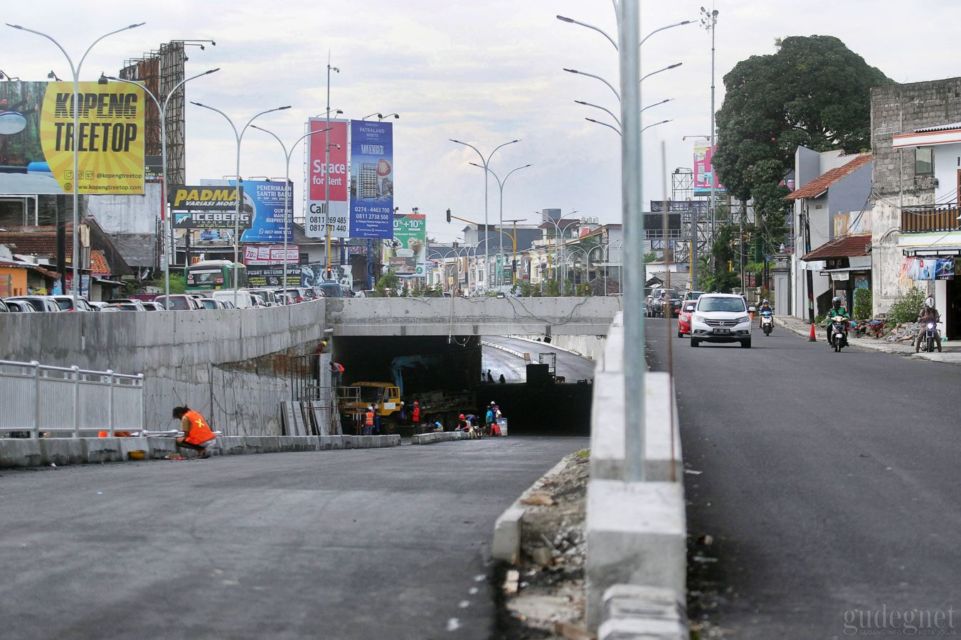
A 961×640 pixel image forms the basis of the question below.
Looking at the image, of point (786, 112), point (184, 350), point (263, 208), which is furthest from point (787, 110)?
point (184, 350)

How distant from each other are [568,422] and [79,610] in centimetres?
5144

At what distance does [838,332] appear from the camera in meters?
37.8

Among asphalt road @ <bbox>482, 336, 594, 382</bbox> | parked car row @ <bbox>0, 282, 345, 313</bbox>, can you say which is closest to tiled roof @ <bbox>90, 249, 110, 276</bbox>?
parked car row @ <bbox>0, 282, 345, 313</bbox>

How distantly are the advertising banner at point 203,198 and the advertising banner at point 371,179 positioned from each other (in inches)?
816

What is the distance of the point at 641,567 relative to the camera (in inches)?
241

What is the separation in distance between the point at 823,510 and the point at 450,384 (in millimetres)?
63890

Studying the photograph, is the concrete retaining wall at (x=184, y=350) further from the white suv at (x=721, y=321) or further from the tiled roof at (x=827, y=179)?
the tiled roof at (x=827, y=179)

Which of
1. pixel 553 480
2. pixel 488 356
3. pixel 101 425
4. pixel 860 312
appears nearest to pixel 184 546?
pixel 553 480

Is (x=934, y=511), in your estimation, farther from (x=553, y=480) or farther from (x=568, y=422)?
(x=568, y=422)

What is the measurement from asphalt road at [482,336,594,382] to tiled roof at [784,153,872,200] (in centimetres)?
1678

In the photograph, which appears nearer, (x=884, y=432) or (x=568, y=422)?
(x=884, y=432)

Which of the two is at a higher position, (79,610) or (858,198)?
(858,198)

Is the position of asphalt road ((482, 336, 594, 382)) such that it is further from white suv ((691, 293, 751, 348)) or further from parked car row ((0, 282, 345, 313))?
white suv ((691, 293, 751, 348))

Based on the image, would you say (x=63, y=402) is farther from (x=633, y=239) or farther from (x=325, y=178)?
(x=325, y=178)
